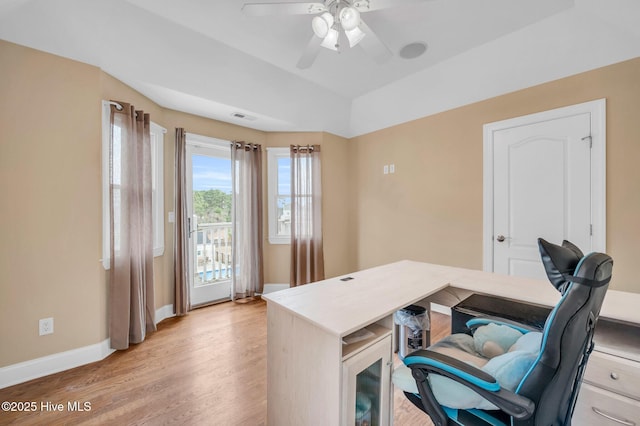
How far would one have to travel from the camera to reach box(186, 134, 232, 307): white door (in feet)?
10.9

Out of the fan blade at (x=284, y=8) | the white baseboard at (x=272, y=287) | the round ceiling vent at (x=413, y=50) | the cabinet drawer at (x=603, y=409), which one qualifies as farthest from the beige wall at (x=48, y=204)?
the cabinet drawer at (x=603, y=409)

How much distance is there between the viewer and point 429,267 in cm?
206

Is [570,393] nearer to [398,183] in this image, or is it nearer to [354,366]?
[354,366]

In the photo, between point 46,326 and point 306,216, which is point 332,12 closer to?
point 306,216

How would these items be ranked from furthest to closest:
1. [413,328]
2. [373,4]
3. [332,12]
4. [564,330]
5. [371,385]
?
1. [413,328]
2. [332,12]
3. [373,4]
4. [371,385]
5. [564,330]

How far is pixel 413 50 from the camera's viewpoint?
2537 millimetres

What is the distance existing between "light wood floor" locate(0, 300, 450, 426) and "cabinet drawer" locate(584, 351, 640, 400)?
0.92 m

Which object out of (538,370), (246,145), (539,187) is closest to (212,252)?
(246,145)

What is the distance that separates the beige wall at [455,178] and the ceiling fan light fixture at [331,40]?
6.00 feet

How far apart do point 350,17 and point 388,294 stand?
1.77m

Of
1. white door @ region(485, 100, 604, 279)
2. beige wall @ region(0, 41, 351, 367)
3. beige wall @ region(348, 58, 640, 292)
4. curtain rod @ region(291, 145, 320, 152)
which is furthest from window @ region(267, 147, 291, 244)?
white door @ region(485, 100, 604, 279)

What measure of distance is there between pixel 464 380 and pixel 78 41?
3246mm

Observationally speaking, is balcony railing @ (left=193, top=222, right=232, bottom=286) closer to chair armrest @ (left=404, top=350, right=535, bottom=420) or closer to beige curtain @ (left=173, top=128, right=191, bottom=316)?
beige curtain @ (left=173, top=128, right=191, bottom=316)

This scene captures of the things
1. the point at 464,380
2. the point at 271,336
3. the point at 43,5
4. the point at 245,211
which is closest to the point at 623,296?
the point at 464,380
